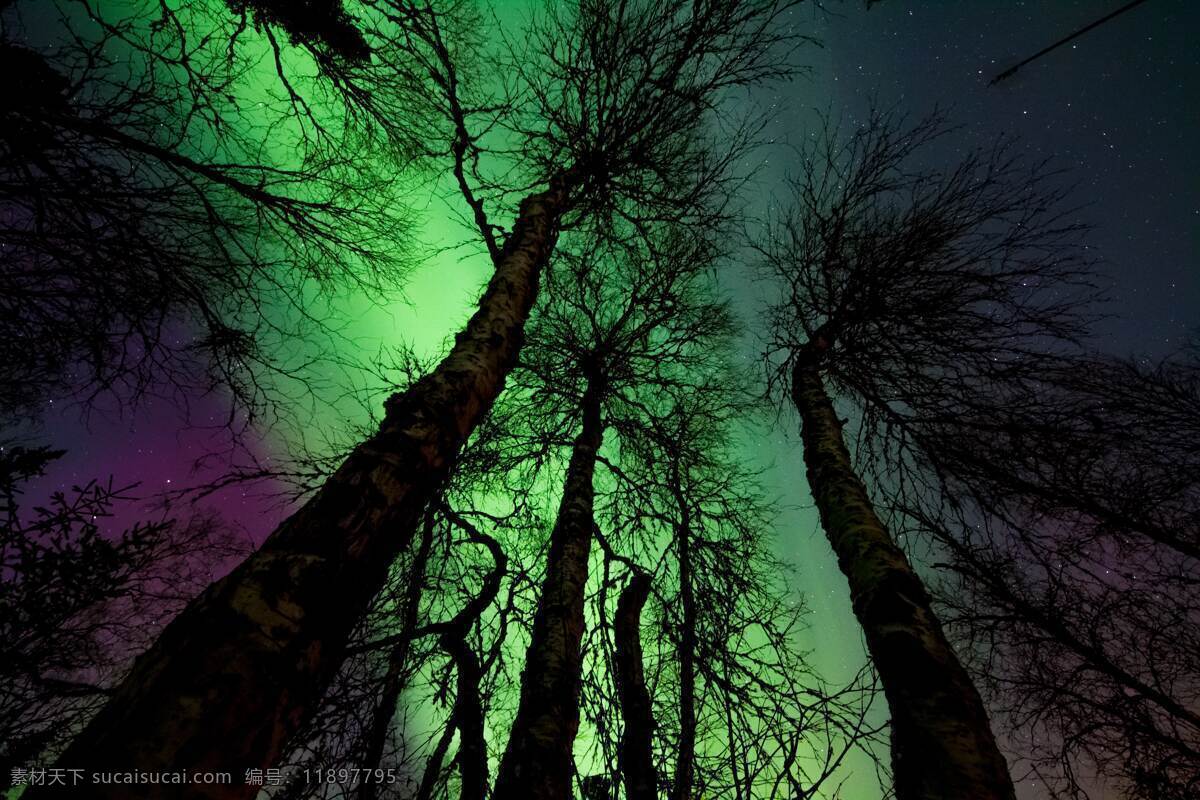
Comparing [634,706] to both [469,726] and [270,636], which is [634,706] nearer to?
[469,726]

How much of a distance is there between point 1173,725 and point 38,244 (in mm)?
11604

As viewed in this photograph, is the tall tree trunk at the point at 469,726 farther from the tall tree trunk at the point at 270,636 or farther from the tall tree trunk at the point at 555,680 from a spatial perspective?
the tall tree trunk at the point at 270,636

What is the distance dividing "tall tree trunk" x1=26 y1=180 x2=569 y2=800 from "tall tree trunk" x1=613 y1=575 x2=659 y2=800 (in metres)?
1.59

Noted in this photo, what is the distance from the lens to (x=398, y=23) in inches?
144

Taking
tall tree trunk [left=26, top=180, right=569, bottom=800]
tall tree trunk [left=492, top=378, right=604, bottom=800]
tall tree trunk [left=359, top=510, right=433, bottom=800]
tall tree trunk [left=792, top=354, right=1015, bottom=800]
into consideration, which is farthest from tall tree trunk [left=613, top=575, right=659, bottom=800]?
tall tree trunk [left=26, top=180, right=569, bottom=800]

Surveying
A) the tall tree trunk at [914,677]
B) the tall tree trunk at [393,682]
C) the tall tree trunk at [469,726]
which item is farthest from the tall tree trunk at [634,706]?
the tall tree trunk at [393,682]

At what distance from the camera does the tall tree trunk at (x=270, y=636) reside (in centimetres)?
85

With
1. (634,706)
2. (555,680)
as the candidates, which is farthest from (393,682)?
(634,706)

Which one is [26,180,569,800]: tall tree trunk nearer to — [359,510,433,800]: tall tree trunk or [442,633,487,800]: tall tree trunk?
[359,510,433,800]: tall tree trunk

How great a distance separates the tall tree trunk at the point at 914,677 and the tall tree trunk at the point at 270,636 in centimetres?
210

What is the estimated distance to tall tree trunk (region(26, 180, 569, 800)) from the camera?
0.85 meters

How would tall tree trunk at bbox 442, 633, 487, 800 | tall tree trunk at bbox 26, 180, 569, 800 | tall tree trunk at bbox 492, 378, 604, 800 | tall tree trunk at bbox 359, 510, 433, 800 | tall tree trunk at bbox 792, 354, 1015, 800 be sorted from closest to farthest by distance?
tall tree trunk at bbox 26, 180, 569, 800 → tall tree trunk at bbox 792, 354, 1015, 800 → tall tree trunk at bbox 492, 378, 604, 800 → tall tree trunk at bbox 442, 633, 487, 800 → tall tree trunk at bbox 359, 510, 433, 800

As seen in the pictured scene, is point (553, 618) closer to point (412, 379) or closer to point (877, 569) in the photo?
point (877, 569)

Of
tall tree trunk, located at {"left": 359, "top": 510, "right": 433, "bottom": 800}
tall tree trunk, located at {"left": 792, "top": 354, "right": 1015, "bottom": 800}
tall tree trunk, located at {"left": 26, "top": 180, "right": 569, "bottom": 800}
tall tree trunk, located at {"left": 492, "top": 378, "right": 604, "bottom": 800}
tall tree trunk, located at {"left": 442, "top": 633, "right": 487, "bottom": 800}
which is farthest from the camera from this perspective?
tall tree trunk, located at {"left": 359, "top": 510, "right": 433, "bottom": 800}
